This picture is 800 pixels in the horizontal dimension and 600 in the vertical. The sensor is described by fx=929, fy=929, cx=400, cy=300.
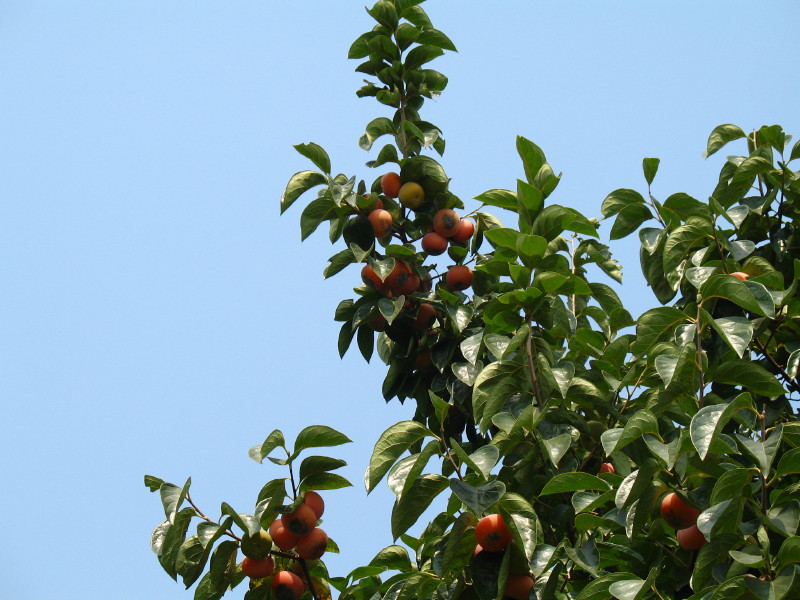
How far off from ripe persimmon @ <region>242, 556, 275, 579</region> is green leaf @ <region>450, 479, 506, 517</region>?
0.85 meters

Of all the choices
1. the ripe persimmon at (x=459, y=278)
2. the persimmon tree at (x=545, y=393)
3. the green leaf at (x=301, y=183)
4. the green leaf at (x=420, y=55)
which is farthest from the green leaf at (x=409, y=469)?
the green leaf at (x=420, y=55)

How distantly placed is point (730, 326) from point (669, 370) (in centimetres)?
30

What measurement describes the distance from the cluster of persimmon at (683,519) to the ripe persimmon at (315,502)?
1.13m

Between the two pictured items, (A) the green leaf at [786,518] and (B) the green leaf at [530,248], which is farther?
(B) the green leaf at [530,248]

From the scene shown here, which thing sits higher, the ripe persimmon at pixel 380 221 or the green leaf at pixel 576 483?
the ripe persimmon at pixel 380 221

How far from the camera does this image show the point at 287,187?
413cm

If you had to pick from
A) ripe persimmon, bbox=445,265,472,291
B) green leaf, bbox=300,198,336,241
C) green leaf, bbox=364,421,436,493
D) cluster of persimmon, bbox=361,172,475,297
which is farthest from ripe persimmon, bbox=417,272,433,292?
green leaf, bbox=364,421,436,493

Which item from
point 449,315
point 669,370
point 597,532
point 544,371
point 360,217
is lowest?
point 597,532

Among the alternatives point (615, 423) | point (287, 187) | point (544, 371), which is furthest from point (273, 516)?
point (287, 187)

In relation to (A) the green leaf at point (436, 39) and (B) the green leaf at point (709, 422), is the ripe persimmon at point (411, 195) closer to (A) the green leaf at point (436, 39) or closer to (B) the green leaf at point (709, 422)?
(A) the green leaf at point (436, 39)

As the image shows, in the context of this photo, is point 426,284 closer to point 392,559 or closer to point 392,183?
point 392,183

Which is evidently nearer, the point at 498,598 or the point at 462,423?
the point at 498,598

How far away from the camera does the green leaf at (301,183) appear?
414cm

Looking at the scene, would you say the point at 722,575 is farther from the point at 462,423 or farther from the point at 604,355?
the point at 462,423
